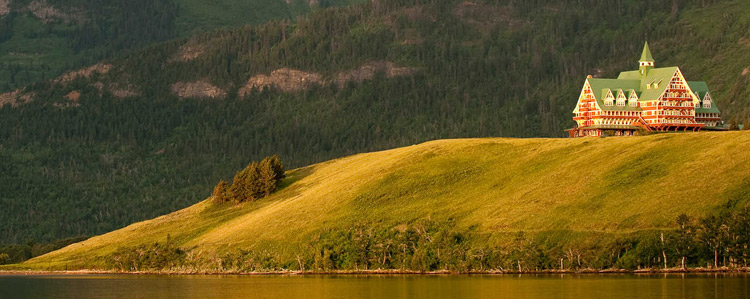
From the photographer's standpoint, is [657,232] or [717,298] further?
[657,232]

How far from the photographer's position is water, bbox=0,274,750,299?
12625 centimetres

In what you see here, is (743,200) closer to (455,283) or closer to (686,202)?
(686,202)

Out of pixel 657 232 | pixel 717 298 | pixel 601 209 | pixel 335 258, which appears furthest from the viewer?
pixel 335 258

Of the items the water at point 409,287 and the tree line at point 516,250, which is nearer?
the water at point 409,287

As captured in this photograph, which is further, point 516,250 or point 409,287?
point 516,250

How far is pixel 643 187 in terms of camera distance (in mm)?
181625

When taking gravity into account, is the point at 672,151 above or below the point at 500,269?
above

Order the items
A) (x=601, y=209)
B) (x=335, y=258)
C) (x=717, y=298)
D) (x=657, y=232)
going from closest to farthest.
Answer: (x=717, y=298), (x=657, y=232), (x=601, y=209), (x=335, y=258)

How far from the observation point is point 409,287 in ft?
475

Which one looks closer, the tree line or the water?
the water

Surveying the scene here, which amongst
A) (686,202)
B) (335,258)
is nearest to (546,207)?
(686,202)

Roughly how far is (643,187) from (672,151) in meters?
16.2

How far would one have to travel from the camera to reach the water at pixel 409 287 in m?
126

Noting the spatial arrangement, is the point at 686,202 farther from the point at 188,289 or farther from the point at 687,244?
the point at 188,289
